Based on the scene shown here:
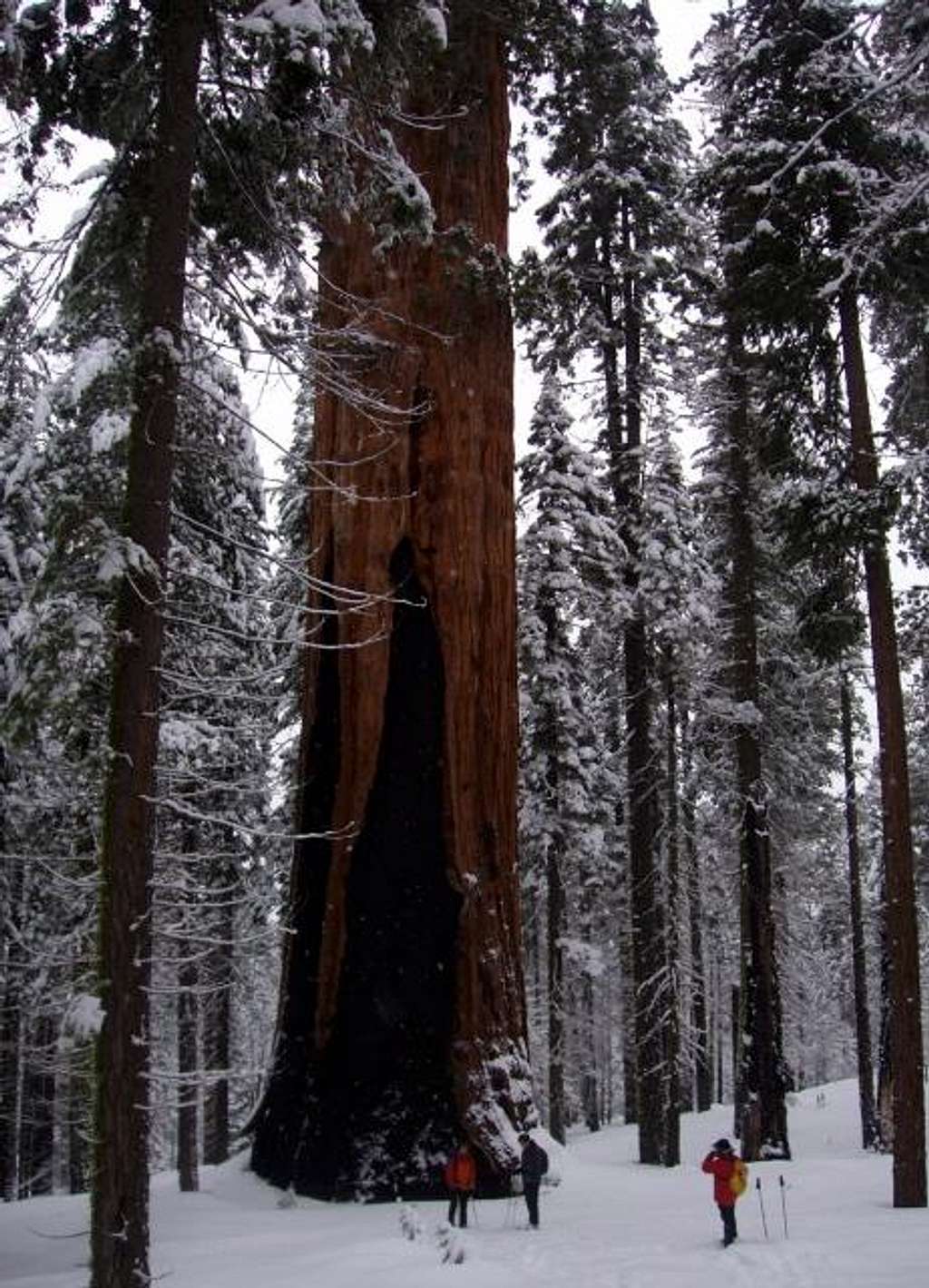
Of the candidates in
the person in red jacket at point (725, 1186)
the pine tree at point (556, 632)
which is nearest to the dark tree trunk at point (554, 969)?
the pine tree at point (556, 632)

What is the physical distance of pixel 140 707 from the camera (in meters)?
6.47

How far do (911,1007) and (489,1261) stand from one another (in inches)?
237

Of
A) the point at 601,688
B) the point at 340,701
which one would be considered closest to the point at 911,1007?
the point at 340,701

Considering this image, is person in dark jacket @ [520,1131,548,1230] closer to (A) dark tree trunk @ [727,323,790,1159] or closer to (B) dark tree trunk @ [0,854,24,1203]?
(B) dark tree trunk @ [0,854,24,1203]

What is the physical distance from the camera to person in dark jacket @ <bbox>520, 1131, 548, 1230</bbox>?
32.0ft

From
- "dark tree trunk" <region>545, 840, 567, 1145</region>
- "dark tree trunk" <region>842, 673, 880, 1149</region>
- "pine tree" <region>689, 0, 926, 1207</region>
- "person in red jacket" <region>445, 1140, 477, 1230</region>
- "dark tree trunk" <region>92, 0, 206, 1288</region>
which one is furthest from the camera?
"dark tree trunk" <region>842, 673, 880, 1149</region>

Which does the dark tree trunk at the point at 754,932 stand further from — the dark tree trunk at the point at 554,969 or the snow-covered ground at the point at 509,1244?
the snow-covered ground at the point at 509,1244

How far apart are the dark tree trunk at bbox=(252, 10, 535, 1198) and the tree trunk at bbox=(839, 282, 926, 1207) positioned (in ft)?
14.6

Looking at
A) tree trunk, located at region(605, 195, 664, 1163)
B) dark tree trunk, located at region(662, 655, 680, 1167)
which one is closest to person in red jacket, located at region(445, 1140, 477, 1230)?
tree trunk, located at region(605, 195, 664, 1163)

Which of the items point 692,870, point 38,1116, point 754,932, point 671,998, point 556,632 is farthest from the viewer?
point 692,870

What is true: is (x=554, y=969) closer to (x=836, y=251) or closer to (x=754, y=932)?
(x=754, y=932)

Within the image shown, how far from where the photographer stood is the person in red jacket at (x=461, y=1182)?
9.41m

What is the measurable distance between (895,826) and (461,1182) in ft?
20.7

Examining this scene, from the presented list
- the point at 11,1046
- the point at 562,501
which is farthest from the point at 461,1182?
the point at 562,501
